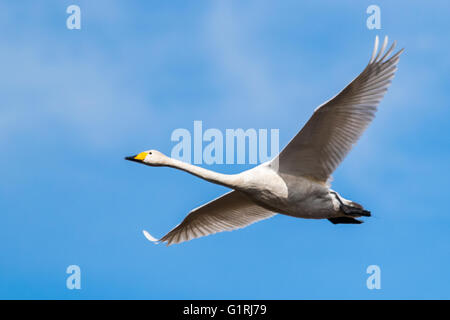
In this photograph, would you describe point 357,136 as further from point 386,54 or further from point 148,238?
point 148,238

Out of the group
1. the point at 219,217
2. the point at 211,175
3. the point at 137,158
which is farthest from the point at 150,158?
the point at 219,217

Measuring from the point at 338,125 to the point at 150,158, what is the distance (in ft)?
12.8

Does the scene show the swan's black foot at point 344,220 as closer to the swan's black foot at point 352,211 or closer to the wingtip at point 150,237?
the swan's black foot at point 352,211

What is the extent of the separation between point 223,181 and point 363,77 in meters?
3.47

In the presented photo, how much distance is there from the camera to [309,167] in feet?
61.4

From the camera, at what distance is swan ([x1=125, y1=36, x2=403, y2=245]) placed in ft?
58.5

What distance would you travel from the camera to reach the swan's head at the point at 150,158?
18.3 m

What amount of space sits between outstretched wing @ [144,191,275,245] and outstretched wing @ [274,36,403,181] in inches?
83.0

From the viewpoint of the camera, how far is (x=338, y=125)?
717 inches

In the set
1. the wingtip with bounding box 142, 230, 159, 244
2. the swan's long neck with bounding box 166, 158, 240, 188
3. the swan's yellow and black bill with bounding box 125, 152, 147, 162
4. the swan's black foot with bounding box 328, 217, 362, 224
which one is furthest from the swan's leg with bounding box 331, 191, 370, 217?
the wingtip with bounding box 142, 230, 159, 244

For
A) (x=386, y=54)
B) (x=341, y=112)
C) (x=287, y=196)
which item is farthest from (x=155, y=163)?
(x=386, y=54)

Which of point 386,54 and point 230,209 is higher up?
point 386,54

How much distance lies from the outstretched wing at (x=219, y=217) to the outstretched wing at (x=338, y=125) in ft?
6.92

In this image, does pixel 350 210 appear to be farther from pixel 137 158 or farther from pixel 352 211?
pixel 137 158
